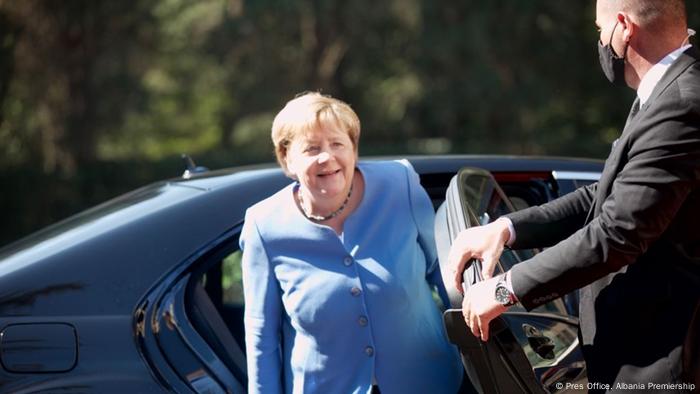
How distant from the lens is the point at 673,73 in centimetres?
217

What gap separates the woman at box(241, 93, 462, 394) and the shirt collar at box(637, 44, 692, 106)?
733 millimetres

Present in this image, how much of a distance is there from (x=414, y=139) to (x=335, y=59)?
2.39m

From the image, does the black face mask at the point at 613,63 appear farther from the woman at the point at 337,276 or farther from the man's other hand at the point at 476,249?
the woman at the point at 337,276

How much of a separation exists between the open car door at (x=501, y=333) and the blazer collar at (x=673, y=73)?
1.79 ft

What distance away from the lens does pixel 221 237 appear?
299cm

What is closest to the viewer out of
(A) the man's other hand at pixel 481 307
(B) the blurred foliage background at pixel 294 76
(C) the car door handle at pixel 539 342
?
(A) the man's other hand at pixel 481 307

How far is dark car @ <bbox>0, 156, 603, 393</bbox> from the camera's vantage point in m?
2.73

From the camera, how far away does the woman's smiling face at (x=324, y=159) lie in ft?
8.70

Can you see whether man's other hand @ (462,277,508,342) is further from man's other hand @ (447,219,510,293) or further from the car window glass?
the car window glass

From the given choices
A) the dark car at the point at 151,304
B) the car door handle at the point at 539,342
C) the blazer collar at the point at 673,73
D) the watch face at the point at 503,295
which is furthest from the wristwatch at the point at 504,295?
the car door handle at the point at 539,342

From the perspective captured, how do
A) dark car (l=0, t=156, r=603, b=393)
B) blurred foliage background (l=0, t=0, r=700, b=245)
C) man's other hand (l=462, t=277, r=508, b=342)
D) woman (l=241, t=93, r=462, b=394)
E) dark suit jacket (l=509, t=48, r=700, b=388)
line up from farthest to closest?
blurred foliage background (l=0, t=0, r=700, b=245) → dark car (l=0, t=156, r=603, b=393) → woman (l=241, t=93, r=462, b=394) → man's other hand (l=462, t=277, r=508, b=342) → dark suit jacket (l=509, t=48, r=700, b=388)

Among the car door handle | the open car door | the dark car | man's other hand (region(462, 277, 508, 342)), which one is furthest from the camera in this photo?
the car door handle

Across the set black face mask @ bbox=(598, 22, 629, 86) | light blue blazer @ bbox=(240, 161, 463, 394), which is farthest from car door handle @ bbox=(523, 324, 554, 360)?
black face mask @ bbox=(598, 22, 629, 86)

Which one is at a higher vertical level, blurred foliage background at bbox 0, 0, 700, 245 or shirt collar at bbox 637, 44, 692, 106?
shirt collar at bbox 637, 44, 692, 106
